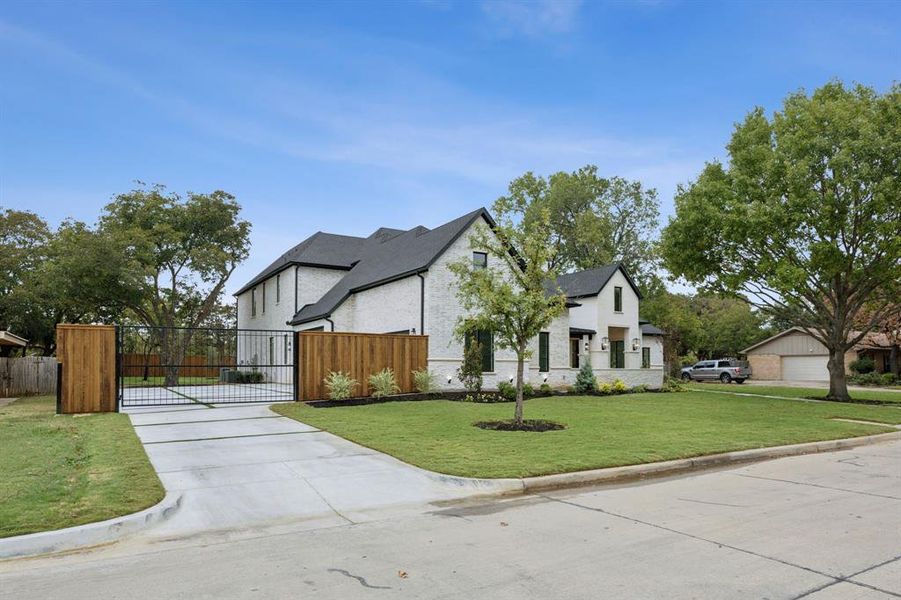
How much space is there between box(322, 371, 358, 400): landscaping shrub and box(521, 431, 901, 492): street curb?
10.6 metres

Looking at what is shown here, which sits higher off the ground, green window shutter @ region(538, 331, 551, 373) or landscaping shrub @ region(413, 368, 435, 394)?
green window shutter @ region(538, 331, 551, 373)

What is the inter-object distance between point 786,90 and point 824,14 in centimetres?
1214

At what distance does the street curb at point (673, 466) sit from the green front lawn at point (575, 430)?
0.19m

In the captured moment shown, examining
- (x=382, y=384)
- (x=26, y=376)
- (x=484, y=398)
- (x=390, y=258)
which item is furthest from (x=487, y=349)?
(x=26, y=376)

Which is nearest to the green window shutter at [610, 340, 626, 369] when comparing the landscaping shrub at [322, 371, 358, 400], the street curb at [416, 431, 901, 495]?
the landscaping shrub at [322, 371, 358, 400]

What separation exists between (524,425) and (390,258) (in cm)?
1445

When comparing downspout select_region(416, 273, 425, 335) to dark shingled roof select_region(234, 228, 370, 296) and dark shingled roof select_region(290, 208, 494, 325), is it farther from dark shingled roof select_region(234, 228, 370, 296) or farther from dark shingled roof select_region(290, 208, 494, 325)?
dark shingled roof select_region(234, 228, 370, 296)

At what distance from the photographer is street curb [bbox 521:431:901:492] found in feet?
26.0

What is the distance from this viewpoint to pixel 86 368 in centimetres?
1560

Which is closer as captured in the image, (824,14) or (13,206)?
(824,14)

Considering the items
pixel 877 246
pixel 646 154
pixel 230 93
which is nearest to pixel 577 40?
pixel 646 154

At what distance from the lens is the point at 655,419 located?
1503 cm

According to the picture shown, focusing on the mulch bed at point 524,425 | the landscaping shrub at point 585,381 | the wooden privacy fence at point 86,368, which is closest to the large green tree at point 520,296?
the mulch bed at point 524,425

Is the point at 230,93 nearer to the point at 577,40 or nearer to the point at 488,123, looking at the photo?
the point at 488,123
